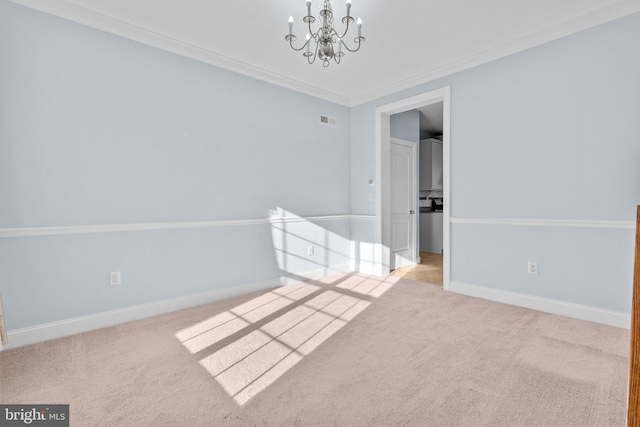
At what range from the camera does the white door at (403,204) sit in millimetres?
5266

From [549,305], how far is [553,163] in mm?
1360

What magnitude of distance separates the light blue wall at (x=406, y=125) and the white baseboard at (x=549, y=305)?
265cm

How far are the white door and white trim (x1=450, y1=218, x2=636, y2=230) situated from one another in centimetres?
156

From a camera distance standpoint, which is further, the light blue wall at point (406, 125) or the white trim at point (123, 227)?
the light blue wall at point (406, 125)

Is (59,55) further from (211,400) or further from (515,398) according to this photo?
(515,398)

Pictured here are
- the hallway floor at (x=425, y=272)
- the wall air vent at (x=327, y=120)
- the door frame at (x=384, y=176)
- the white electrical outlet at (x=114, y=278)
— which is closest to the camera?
the white electrical outlet at (x=114, y=278)

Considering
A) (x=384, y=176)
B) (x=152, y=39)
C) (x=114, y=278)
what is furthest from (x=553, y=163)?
(x=114, y=278)

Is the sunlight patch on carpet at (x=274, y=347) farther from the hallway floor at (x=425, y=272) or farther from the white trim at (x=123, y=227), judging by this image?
the hallway floor at (x=425, y=272)

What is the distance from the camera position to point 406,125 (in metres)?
5.48

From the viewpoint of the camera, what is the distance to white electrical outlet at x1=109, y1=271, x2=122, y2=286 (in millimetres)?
2898

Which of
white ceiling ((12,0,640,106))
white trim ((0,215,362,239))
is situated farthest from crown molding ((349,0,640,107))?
white trim ((0,215,362,239))

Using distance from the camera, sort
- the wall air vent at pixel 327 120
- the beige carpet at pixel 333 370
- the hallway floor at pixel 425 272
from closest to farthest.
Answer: the beige carpet at pixel 333 370 < the hallway floor at pixel 425 272 < the wall air vent at pixel 327 120

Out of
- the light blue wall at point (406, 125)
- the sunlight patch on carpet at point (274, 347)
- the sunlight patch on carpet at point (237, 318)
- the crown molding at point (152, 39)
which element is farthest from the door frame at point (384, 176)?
the sunlight patch on carpet at point (274, 347)

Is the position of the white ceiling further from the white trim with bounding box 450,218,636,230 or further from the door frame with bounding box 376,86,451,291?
the white trim with bounding box 450,218,636,230
